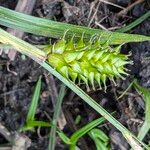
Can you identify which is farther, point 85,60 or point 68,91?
point 68,91

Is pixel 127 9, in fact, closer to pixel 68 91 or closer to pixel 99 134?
pixel 68 91

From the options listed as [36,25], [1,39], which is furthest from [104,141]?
[1,39]

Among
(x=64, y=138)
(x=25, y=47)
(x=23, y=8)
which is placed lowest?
(x=64, y=138)

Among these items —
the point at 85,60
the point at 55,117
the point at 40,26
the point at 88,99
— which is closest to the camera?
the point at 85,60

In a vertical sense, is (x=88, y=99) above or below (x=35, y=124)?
above

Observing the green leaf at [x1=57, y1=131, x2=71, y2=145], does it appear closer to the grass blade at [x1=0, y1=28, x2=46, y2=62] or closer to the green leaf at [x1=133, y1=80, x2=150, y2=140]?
the green leaf at [x1=133, y1=80, x2=150, y2=140]

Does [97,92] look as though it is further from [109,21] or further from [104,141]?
[109,21]

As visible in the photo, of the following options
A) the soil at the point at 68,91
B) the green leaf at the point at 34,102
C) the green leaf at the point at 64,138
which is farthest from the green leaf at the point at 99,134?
the green leaf at the point at 34,102

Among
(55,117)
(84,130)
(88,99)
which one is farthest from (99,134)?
(88,99)

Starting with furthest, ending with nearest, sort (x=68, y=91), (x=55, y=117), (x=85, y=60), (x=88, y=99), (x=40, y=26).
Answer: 1. (x=68, y=91)
2. (x=55, y=117)
3. (x=40, y=26)
4. (x=88, y=99)
5. (x=85, y=60)
